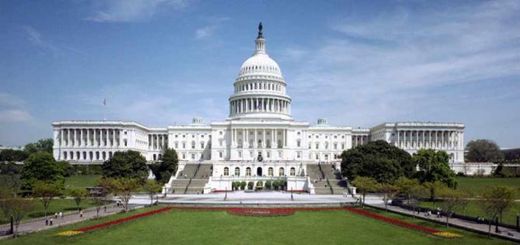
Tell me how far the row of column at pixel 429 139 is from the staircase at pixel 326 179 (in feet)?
133

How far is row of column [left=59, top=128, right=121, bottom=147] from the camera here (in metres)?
131

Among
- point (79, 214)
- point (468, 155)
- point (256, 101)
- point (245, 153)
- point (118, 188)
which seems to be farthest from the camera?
point (468, 155)

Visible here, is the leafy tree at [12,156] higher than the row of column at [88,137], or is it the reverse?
the row of column at [88,137]

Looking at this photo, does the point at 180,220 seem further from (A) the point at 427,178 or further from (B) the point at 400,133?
(B) the point at 400,133

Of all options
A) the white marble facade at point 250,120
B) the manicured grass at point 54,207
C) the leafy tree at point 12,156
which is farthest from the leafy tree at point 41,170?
the leafy tree at point 12,156

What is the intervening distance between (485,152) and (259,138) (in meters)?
81.9

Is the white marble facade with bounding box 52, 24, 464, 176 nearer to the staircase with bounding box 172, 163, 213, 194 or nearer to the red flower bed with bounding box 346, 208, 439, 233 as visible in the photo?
the staircase with bounding box 172, 163, 213, 194

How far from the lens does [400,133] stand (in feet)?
435

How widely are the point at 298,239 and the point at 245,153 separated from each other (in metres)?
81.8

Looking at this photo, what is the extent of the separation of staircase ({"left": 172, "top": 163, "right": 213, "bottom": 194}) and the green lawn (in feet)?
120

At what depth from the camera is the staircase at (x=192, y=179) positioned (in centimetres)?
8190

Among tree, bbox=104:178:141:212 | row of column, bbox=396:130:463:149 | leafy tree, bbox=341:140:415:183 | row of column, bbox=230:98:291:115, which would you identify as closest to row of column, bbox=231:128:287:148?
row of column, bbox=230:98:291:115

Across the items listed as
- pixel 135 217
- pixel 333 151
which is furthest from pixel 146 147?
pixel 135 217

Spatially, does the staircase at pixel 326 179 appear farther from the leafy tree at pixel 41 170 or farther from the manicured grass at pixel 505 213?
the leafy tree at pixel 41 170
